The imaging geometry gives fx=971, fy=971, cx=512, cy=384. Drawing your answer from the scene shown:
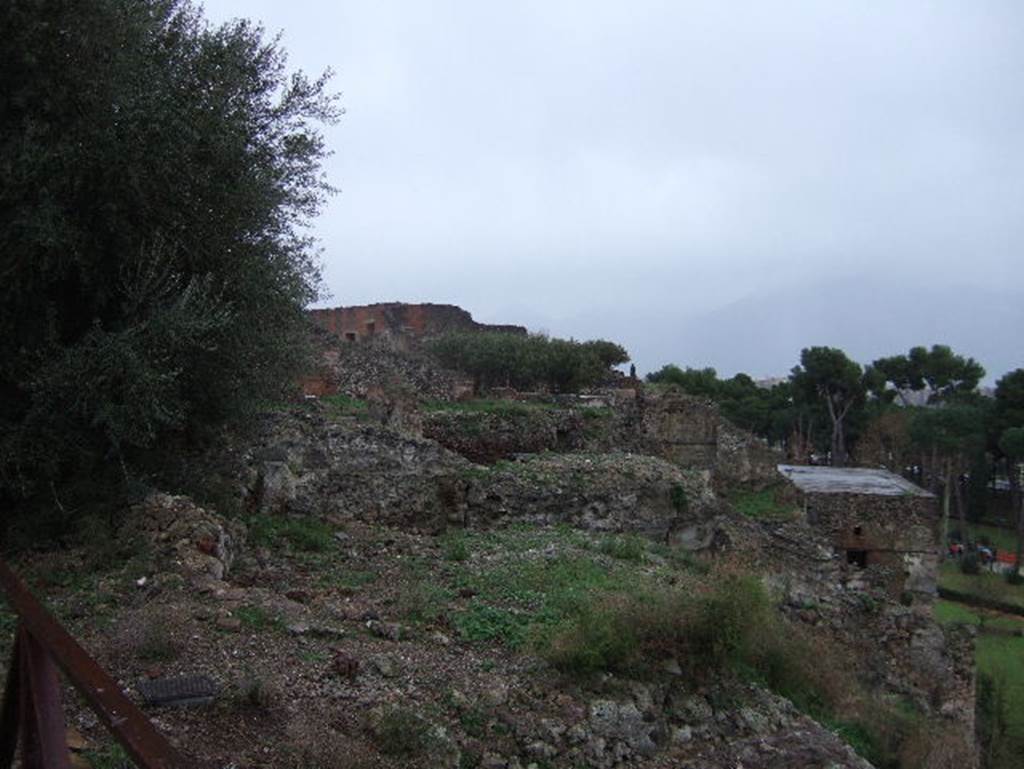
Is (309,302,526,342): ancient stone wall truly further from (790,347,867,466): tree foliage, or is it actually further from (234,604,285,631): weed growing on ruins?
(234,604,285,631): weed growing on ruins

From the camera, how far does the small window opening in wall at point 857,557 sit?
717 inches

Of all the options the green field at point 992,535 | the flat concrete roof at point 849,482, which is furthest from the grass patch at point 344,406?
the green field at point 992,535

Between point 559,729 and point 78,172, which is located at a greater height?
point 78,172

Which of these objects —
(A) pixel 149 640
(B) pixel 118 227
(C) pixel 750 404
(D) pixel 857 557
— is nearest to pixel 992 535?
(C) pixel 750 404

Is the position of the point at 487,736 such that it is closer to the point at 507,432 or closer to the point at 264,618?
the point at 264,618

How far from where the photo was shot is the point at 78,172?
836 cm

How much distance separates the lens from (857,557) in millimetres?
18328

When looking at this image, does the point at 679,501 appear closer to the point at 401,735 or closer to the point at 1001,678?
the point at 1001,678

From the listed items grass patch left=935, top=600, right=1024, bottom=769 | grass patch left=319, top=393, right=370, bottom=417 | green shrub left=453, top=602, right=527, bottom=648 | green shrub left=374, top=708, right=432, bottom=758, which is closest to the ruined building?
grass patch left=935, top=600, right=1024, bottom=769

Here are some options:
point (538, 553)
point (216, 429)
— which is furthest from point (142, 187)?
point (538, 553)

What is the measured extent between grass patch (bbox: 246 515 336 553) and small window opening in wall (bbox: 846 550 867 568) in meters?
11.1

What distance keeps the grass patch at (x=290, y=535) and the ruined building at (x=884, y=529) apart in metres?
10.3

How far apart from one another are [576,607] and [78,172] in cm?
559

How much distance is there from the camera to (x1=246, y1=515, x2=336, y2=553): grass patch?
33.2 ft
